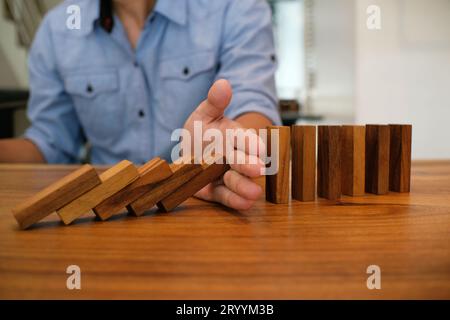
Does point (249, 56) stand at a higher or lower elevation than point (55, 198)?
higher

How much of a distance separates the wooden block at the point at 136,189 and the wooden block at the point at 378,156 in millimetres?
283

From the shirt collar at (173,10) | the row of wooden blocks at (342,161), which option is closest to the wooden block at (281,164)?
the row of wooden blocks at (342,161)

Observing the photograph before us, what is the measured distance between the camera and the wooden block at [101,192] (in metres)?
0.47

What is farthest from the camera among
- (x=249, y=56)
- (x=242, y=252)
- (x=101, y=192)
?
(x=249, y=56)

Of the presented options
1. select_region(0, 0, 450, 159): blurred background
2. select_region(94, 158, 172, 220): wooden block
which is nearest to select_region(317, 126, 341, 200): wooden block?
select_region(94, 158, 172, 220): wooden block

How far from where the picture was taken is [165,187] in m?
0.52

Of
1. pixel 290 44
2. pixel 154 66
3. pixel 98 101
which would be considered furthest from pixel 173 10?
pixel 290 44

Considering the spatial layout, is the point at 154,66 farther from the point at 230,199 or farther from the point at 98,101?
the point at 230,199

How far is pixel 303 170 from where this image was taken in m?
0.57

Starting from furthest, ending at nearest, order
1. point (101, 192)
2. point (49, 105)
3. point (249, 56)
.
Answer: point (49, 105) < point (249, 56) < point (101, 192)

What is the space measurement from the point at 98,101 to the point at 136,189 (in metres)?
0.92

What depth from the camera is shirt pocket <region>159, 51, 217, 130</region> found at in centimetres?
130

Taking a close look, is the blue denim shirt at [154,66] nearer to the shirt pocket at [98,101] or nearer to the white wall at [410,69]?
the shirt pocket at [98,101]
